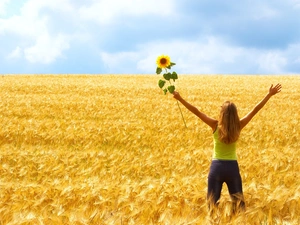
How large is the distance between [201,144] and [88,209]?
234 inches

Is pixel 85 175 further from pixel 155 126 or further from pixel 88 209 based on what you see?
pixel 155 126

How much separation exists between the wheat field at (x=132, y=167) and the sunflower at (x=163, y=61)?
5.97 feet

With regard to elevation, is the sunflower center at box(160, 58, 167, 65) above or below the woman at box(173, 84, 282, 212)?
above

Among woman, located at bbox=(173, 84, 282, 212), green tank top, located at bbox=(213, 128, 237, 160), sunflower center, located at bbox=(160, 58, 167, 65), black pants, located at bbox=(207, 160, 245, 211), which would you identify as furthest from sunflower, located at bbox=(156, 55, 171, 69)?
black pants, located at bbox=(207, 160, 245, 211)

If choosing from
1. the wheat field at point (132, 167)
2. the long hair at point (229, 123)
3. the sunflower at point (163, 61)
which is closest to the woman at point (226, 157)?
the long hair at point (229, 123)

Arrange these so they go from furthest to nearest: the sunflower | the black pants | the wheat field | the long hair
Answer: the sunflower → the black pants → the long hair → the wheat field

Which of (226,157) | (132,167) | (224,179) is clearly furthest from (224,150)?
(132,167)

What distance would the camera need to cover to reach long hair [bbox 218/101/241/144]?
465 centimetres

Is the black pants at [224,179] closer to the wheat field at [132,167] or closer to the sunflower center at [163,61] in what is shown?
the wheat field at [132,167]

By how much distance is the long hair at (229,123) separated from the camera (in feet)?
15.3

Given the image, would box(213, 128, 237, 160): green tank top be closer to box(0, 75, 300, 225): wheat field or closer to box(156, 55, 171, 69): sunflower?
box(0, 75, 300, 225): wheat field

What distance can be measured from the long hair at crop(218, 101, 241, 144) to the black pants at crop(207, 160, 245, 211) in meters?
0.28

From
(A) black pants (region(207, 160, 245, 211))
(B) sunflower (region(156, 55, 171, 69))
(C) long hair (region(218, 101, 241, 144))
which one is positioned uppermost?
(B) sunflower (region(156, 55, 171, 69))

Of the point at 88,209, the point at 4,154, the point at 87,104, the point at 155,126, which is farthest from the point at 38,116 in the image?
the point at 88,209
